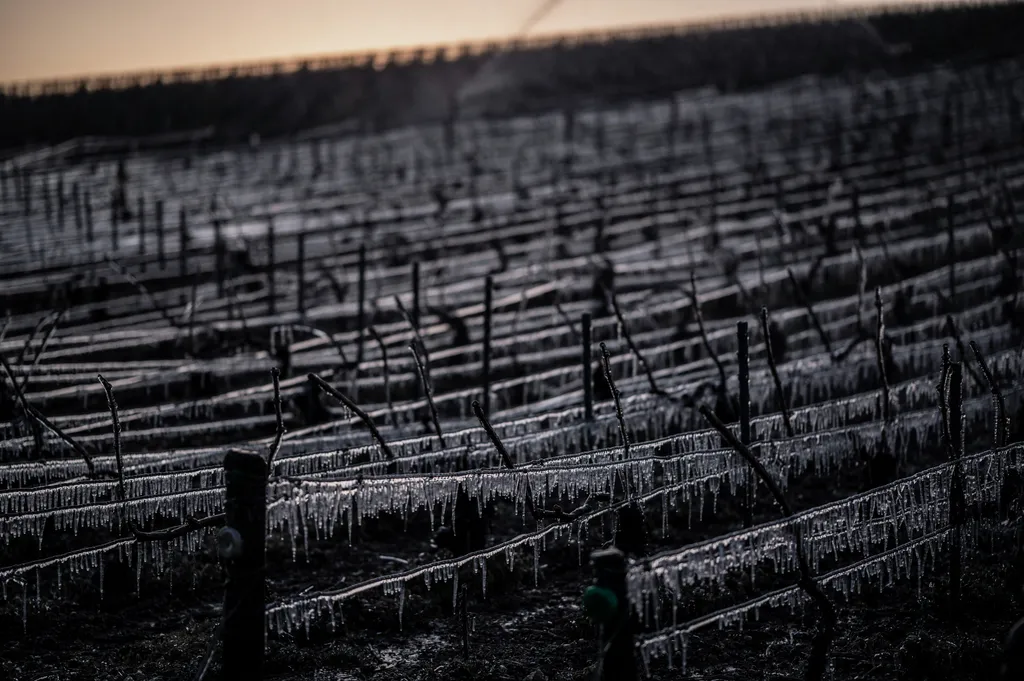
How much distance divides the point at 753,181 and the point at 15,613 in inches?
572

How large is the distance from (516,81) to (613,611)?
102 ft

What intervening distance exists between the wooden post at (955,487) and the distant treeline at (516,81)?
83.6ft

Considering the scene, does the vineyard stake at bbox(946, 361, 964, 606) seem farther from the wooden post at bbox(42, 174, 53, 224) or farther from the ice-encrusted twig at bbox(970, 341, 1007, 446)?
the wooden post at bbox(42, 174, 53, 224)

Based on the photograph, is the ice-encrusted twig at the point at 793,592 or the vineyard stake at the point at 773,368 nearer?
the ice-encrusted twig at the point at 793,592

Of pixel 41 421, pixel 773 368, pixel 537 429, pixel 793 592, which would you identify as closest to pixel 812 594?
pixel 793 592

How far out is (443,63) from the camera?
111 ft

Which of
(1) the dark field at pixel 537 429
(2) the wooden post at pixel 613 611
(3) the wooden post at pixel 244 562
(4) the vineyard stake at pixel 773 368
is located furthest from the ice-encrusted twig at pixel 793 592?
(3) the wooden post at pixel 244 562

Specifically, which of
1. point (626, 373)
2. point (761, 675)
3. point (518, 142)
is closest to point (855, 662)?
point (761, 675)

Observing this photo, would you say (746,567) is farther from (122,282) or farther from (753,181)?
(753,181)

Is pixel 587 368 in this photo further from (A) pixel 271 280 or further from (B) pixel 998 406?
(A) pixel 271 280

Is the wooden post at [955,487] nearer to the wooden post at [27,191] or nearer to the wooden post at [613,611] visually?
the wooden post at [613,611]

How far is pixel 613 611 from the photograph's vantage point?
11.0ft

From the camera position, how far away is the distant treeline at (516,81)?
29.9 m

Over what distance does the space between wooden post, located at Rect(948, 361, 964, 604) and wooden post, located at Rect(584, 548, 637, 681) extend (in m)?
2.42
